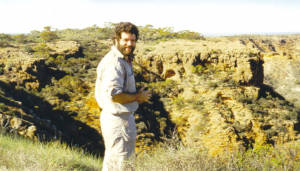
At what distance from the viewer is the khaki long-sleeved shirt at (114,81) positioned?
194 centimetres

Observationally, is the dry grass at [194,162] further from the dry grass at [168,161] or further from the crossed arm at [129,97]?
the crossed arm at [129,97]

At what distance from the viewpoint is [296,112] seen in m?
10.3

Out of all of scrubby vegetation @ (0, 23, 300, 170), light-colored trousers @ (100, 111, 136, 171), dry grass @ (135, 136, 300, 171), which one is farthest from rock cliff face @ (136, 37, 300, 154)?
light-colored trousers @ (100, 111, 136, 171)

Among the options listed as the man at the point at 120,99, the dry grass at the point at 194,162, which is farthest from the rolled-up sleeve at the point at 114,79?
the dry grass at the point at 194,162

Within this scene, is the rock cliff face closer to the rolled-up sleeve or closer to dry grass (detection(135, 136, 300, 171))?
dry grass (detection(135, 136, 300, 171))

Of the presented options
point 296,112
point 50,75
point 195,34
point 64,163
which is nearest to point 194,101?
point 296,112

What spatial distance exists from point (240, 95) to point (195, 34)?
12598 millimetres

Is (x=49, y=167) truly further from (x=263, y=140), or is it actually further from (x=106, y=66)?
(x=263, y=140)

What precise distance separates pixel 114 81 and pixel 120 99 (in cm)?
16

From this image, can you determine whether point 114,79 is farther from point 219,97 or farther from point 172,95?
point 172,95

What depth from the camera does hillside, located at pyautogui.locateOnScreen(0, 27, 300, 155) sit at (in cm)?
852

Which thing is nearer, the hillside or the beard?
the beard

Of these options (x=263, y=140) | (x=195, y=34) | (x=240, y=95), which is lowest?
(x=263, y=140)

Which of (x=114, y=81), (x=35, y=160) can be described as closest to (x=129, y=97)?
(x=114, y=81)
